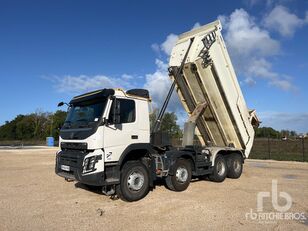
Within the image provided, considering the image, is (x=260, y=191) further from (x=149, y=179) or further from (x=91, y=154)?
(x=91, y=154)

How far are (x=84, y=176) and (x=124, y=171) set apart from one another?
1026 millimetres

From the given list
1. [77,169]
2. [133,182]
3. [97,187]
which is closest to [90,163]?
[77,169]

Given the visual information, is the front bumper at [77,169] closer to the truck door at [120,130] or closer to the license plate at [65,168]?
the license plate at [65,168]

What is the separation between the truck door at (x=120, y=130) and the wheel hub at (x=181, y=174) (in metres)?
1.87

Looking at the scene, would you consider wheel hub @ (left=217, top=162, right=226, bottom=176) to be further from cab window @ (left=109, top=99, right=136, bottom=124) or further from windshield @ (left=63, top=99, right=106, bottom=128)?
windshield @ (left=63, top=99, right=106, bottom=128)

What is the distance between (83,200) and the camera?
893 cm

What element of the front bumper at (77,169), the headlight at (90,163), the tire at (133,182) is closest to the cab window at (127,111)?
the tire at (133,182)

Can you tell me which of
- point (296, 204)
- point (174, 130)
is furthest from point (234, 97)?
point (296, 204)

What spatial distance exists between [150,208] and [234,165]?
18.2 ft

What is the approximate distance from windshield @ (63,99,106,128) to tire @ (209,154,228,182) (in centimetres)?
504

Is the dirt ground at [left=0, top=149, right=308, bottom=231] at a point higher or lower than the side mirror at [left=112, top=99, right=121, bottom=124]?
lower

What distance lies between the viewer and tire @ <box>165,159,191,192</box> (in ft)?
32.3

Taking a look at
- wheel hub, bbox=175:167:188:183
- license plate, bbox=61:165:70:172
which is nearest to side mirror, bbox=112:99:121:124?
license plate, bbox=61:165:70:172

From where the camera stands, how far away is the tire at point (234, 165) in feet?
41.0
